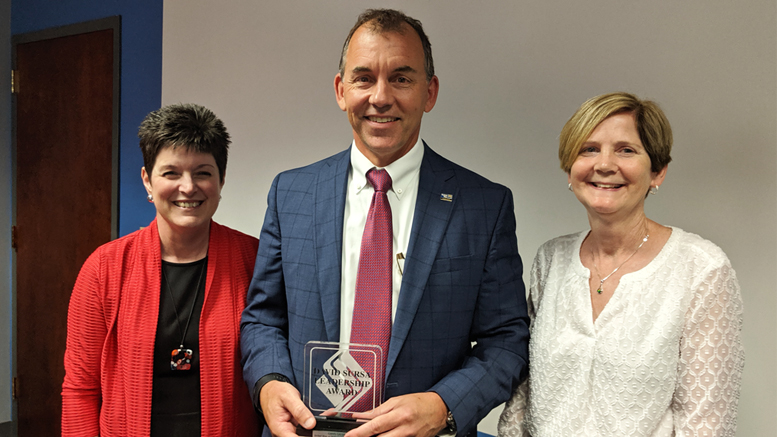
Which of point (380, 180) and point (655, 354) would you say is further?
point (380, 180)

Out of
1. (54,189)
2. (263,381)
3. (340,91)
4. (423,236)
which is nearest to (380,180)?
(423,236)

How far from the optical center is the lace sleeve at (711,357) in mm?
1276

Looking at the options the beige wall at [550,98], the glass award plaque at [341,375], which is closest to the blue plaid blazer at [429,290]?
the glass award plaque at [341,375]

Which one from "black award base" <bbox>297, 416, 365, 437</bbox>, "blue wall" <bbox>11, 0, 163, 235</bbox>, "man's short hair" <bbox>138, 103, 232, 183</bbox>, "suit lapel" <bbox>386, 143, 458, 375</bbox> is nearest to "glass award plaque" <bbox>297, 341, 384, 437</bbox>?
"black award base" <bbox>297, 416, 365, 437</bbox>

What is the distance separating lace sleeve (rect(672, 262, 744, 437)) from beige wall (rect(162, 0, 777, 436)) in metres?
0.67

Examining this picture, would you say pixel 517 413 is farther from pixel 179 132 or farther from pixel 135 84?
pixel 135 84

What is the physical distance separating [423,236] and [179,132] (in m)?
0.84

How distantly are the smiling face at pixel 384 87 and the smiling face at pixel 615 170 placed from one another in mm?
482

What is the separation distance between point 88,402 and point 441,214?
4.26ft

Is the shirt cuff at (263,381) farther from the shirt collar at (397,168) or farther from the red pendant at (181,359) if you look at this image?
the shirt collar at (397,168)

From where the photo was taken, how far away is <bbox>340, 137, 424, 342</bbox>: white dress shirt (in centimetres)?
142

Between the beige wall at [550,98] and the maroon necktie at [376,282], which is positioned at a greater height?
the beige wall at [550,98]

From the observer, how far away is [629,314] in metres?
1.36

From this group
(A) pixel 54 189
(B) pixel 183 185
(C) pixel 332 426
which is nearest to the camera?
(C) pixel 332 426
